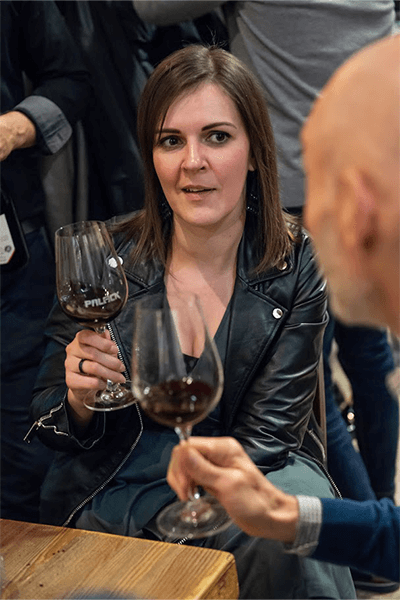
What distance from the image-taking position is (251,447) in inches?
73.4

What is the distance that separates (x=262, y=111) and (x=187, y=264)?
0.39 m

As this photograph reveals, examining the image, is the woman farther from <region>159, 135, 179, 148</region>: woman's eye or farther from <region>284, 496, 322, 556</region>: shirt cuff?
<region>284, 496, 322, 556</region>: shirt cuff

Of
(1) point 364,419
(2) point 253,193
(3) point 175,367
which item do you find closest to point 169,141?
(2) point 253,193

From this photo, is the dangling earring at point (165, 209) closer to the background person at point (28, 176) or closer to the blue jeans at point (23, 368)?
the background person at point (28, 176)

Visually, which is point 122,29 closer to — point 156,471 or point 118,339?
point 118,339

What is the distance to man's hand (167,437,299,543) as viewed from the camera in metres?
1.22

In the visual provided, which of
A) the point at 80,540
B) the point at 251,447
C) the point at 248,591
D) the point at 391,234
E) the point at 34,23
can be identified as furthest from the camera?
the point at 34,23

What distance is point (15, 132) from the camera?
2.34 m

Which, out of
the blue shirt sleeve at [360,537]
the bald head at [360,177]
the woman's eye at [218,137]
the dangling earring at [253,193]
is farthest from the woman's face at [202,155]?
the bald head at [360,177]

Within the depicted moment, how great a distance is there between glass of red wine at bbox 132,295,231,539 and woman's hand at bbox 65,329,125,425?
1.37ft

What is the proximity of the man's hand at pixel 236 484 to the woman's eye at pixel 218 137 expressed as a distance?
90cm


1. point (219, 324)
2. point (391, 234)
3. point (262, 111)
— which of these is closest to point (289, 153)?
point (262, 111)

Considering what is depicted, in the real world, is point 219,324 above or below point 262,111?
below

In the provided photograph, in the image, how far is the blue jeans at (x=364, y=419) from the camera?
8.32ft
